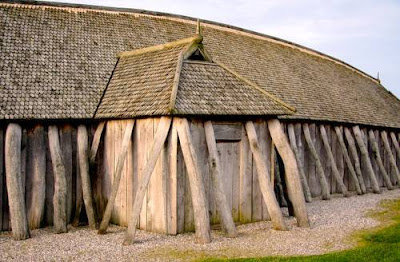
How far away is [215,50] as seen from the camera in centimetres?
1842

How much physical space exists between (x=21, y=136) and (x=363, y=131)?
14.9 m

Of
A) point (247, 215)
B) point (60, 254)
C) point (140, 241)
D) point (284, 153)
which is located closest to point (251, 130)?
point (284, 153)

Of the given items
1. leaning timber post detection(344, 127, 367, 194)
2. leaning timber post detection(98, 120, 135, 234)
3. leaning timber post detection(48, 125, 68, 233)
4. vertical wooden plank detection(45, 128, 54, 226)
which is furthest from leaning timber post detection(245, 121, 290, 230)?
leaning timber post detection(344, 127, 367, 194)

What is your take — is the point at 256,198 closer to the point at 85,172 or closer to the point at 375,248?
the point at 375,248

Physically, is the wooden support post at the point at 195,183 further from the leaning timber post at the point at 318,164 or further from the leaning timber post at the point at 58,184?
the leaning timber post at the point at 318,164

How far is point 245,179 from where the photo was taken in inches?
496

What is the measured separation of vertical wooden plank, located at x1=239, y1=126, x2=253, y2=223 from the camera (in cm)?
1252

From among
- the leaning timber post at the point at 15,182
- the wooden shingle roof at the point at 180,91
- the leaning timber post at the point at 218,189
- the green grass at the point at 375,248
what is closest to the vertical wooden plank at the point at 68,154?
the wooden shingle roof at the point at 180,91

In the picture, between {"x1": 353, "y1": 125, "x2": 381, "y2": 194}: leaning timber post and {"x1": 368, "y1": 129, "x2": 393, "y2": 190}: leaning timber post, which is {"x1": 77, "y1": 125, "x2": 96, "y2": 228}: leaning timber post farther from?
{"x1": 368, "y1": 129, "x2": 393, "y2": 190}: leaning timber post

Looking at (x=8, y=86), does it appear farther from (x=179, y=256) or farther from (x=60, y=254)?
(x=179, y=256)

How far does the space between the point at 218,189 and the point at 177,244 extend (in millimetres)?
1595

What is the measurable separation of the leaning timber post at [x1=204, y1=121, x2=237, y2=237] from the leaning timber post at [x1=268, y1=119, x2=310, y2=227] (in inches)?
76.0


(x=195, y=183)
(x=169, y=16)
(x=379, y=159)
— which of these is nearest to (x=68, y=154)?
(x=195, y=183)

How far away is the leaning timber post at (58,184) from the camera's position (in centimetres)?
1186
